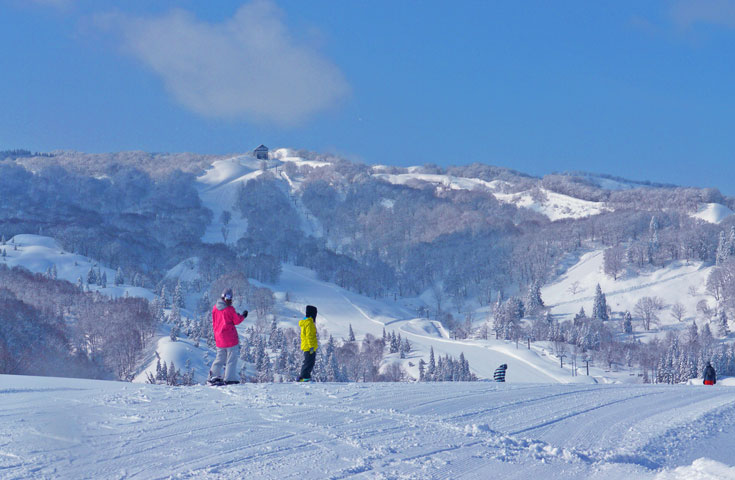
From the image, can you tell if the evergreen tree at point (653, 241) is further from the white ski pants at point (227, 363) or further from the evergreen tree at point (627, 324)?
the white ski pants at point (227, 363)

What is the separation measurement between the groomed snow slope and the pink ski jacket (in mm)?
1862

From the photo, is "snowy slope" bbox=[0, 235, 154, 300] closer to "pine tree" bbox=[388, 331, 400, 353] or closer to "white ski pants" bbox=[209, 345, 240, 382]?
"pine tree" bbox=[388, 331, 400, 353]

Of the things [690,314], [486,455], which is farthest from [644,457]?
[690,314]

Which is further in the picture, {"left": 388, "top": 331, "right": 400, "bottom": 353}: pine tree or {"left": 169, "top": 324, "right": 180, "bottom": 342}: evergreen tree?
{"left": 388, "top": 331, "right": 400, "bottom": 353}: pine tree

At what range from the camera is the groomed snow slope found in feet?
18.6

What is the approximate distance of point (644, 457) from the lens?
6.55 meters

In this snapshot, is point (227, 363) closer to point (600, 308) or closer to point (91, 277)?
point (600, 308)

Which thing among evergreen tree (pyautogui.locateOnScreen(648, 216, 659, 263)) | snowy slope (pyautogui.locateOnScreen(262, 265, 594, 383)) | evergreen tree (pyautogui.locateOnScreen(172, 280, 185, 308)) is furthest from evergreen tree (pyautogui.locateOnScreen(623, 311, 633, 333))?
evergreen tree (pyautogui.locateOnScreen(172, 280, 185, 308))

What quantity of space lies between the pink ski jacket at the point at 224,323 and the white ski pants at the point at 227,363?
0.69 ft

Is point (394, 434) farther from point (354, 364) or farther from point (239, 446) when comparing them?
point (354, 364)

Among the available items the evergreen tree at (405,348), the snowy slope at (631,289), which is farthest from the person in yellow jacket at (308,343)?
the snowy slope at (631,289)

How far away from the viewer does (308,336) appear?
42.1ft

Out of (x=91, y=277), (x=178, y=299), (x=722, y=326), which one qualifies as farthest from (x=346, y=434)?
(x=91, y=277)

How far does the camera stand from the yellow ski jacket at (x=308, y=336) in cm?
1280
